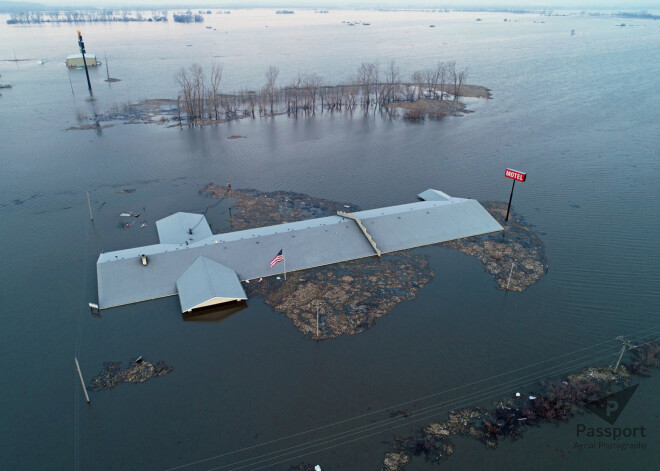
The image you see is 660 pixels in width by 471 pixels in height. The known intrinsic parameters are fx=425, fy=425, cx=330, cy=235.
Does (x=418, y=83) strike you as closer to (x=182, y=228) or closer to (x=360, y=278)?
(x=182, y=228)

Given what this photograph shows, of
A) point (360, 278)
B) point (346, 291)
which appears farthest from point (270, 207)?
point (346, 291)

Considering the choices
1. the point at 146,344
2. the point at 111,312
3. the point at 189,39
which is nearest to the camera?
the point at 146,344

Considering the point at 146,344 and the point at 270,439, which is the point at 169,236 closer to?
the point at 146,344

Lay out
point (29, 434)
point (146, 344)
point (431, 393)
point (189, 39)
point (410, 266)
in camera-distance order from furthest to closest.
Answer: point (189, 39) < point (410, 266) < point (146, 344) < point (431, 393) < point (29, 434)

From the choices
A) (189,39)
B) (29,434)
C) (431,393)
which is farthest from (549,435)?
(189,39)

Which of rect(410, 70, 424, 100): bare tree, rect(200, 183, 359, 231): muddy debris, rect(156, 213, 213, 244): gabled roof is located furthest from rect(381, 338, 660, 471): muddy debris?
rect(410, 70, 424, 100): bare tree

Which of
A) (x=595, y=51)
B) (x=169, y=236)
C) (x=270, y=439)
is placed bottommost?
(x=270, y=439)
